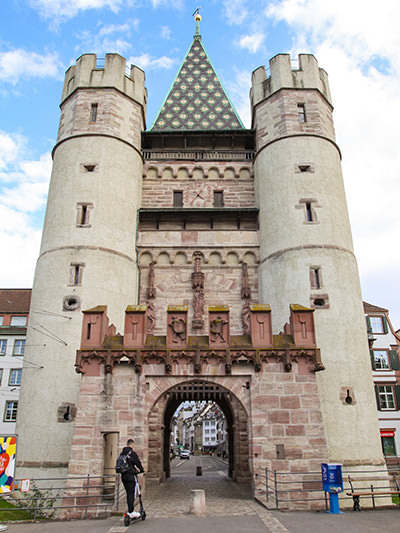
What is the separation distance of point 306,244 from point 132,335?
9.85 meters

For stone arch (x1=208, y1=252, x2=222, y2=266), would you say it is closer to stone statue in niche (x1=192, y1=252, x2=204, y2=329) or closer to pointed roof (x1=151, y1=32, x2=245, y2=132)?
stone statue in niche (x1=192, y1=252, x2=204, y2=329)

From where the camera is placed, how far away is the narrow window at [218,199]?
24.1 meters

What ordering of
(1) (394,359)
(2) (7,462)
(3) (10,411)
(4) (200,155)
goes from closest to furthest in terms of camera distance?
1. (2) (7,462)
2. (4) (200,155)
3. (1) (394,359)
4. (3) (10,411)

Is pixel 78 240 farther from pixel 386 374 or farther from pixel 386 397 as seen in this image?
pixel 386 374

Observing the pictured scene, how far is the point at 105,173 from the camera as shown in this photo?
70.8 feet

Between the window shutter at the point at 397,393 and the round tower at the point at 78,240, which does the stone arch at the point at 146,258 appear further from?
the window shutter at the point at 397,393

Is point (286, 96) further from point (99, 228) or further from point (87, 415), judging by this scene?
point (87, 415)

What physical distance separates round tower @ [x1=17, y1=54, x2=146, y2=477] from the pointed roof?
2864 millimetres

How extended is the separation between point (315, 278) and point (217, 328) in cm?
762

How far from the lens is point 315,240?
20203 millimetres

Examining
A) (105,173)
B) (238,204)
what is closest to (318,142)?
(238,204)

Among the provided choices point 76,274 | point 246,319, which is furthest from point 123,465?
point 246,319

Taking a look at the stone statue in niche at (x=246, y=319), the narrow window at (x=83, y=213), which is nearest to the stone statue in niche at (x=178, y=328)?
the stone statue in niche at (x=246, y=319)

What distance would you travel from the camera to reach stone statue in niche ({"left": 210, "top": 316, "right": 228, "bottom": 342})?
1339 centimetres
